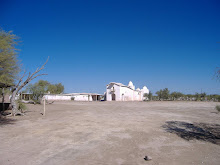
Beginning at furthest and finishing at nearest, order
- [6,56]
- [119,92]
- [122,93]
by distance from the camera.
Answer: [122,93] < [119,92] < [6,56]

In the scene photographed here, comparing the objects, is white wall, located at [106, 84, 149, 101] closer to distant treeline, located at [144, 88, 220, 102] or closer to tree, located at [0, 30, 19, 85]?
distant treeline, located at [144, 88, 220, 102]

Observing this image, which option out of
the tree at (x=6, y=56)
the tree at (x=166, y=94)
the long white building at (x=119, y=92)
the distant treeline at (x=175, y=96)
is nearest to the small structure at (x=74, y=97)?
the long white building at (x=119, y=92)

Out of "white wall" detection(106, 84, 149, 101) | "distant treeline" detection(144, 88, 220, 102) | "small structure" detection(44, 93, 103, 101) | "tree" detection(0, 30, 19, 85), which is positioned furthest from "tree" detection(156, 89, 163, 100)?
"tree" detection(0, 30, 19, 85)

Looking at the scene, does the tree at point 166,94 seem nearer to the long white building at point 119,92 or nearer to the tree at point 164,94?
the tree at point 164,94

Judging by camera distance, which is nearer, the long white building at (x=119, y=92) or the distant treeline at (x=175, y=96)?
the long white building at (x=119, y=92)

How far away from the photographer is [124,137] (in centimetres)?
696

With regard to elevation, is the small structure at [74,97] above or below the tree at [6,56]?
below

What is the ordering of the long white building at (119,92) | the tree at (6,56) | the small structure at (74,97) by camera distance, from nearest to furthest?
the tree at (6,56), the long white building at (119,92), the small structure at (74,97)

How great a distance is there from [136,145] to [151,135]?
5.62ft

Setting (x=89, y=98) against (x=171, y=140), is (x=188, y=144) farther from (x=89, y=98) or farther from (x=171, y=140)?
(x=89, y=98)

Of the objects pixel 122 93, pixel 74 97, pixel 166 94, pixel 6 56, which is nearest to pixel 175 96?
pixel 166 94

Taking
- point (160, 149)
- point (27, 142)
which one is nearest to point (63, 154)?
point (27, 142)

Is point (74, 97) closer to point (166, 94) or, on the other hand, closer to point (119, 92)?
point (119, 92)

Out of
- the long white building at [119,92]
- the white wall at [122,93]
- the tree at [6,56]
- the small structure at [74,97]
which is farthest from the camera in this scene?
the small structure at [74,97]
